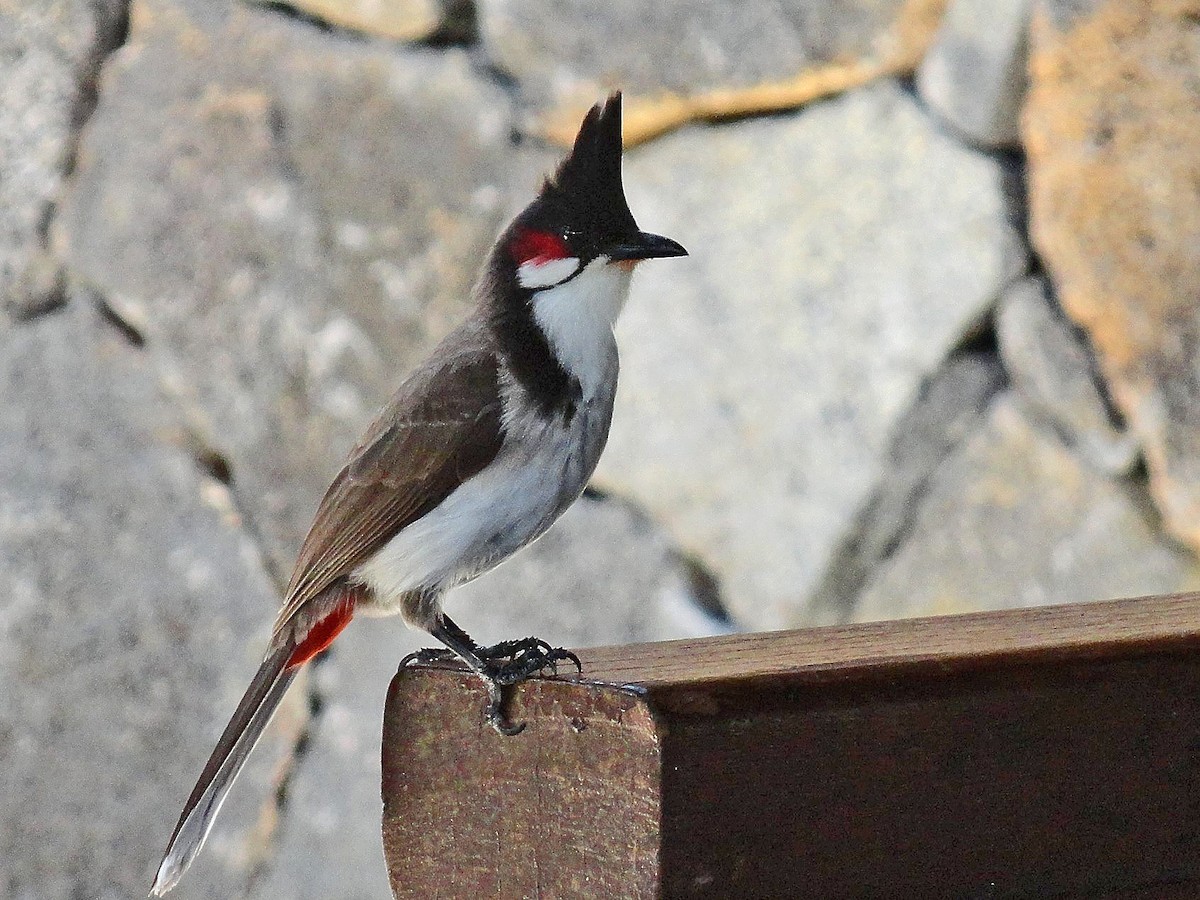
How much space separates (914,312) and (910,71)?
11.8 inches

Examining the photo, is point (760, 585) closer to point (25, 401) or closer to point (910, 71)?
point (910, 71)

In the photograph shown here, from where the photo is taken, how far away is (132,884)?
8.13 ft

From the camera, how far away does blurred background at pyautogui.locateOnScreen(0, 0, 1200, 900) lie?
6.20ft

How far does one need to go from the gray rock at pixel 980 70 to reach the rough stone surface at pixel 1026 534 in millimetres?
331

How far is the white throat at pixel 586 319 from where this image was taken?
142 cm

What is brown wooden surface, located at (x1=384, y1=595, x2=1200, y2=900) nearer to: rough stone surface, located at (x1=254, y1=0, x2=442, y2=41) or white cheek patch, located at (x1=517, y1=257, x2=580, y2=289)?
white cheek patch, located at (x1=517, y1=257, x2=580, y2=289)

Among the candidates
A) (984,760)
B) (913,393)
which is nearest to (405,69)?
(913,393)

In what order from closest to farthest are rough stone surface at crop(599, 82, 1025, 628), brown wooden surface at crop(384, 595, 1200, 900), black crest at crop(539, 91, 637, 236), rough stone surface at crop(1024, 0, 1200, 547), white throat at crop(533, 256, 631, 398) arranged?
1. brown wooden surface at crop(384, 595, 1200, 900)
2. black crest at crop(539, 91, 637, 236)
3. white throat at crop(533, 256, 631, 398)
4. rough stone surface at crop(1024, 0, 1200, 547)
5. rough stone surface at crop(599, 82, 1025, 628)

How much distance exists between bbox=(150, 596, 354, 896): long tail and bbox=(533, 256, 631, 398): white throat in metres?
0.29

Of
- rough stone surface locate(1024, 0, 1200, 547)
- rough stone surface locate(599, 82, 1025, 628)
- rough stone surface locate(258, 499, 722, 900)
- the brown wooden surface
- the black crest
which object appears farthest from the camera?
rough stone surface locate(258, 499, 722, 900)

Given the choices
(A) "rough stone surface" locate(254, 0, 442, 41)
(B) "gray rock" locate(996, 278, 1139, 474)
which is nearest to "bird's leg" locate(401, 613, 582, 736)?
(B) "gray rock" locate(996, 278, 1139, 474)

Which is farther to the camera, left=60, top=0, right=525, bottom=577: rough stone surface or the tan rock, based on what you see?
left=60, top=0, right=525, bottom=577: rough stone surface

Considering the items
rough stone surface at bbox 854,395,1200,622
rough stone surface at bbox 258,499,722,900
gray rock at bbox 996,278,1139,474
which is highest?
gray rock at bbox 996,278,1139,474

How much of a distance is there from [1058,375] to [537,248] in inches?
29.8
